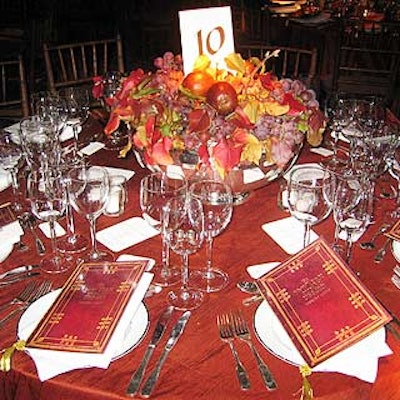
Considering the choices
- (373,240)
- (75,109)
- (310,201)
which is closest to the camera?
(310,201)

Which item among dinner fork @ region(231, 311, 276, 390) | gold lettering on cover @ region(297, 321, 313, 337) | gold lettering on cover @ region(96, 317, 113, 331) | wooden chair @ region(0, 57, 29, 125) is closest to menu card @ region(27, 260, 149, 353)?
gold lettering on cover @ region(96, 317, 113, 331)

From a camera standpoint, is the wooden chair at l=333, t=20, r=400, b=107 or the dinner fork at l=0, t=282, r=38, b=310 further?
the wooden chair at l=333, t=20, r=400, b=107

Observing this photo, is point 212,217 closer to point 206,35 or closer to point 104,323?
point 104,323

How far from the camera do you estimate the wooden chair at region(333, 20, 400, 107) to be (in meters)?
3.07

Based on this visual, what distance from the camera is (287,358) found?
0.99 meters

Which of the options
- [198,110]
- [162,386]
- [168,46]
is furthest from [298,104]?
[168,46]

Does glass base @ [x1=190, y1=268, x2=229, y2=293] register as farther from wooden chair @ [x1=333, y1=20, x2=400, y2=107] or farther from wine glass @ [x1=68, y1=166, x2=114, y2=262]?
wooden chair @ [x1=333, y1=20, x2=400, y2=107]

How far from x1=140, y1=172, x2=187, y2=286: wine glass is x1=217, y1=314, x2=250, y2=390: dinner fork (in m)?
0.17

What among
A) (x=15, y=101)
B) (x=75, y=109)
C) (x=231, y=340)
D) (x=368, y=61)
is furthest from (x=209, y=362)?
(x=368, y=61)

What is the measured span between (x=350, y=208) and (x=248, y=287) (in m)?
0.30

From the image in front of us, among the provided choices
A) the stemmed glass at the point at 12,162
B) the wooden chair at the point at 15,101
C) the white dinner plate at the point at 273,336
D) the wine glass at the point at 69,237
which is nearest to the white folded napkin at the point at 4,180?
the stemmed glass at the point at 12,162

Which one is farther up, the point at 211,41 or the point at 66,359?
the point at 211,41

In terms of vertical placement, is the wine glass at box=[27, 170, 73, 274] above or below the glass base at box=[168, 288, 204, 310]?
above

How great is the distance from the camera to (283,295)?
1.08 meters
